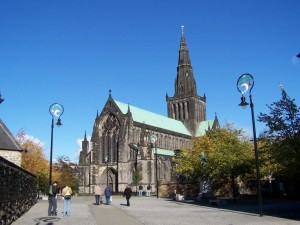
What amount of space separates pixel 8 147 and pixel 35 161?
91.8 feet

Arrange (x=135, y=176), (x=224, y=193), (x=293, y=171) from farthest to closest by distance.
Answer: (x=135, y=176)
(x=224, y=193)
(x=293, y=171)

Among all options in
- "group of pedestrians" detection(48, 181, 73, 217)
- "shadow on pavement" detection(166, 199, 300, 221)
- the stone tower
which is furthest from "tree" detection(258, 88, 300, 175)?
the stone tower

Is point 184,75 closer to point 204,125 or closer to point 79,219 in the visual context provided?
point 204,125

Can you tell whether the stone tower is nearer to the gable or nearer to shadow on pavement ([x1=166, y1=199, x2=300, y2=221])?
the gable

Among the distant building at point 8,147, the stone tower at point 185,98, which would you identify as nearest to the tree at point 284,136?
the distant building at point 8,147

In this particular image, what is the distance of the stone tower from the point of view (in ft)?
334

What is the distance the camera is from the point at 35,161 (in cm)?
6112

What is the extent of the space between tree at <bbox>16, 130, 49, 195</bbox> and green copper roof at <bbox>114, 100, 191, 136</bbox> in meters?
20.4

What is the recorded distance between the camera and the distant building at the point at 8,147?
33875 millimetres

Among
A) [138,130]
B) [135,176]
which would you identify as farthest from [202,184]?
[138,130]

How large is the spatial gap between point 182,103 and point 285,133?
78.7 metres

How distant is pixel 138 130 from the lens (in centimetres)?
7700

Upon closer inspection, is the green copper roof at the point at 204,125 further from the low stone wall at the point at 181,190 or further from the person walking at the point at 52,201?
the person walking at the point at 52,201

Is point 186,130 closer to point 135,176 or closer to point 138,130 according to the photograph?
point 138,130
